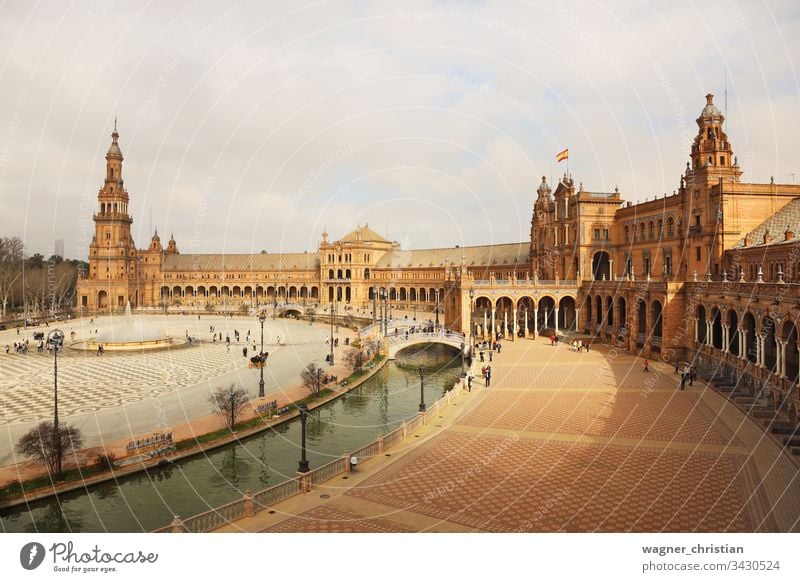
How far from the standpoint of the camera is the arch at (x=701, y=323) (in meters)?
43.1

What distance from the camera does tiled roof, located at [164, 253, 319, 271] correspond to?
13588cm

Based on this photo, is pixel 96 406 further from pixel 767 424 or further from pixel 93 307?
pixel 93 307

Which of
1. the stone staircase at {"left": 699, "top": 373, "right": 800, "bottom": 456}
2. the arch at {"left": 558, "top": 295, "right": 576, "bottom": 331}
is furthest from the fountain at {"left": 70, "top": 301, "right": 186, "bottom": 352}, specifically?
the stone staircase at {"left": 699, "top": 373, "right": 800, "bottom": 456}

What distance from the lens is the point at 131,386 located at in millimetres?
39656

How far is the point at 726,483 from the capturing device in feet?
62.3

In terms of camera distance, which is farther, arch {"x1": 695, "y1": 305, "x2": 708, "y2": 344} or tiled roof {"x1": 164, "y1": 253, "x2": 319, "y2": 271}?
tiled roof {"x1": 164, "y1": 253, "x2": 319, "y2": 271}

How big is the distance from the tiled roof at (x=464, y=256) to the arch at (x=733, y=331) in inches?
2050

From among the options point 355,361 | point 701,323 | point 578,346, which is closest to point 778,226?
point 701,323

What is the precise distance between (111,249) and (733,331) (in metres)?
119

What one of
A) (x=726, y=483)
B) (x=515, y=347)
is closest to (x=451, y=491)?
(x=726, y=483)

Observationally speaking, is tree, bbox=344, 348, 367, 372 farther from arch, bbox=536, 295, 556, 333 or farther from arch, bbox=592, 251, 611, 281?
arch, bbox=592, 251, 611, 281

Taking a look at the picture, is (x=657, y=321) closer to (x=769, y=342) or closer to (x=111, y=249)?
(x=769, y=342)

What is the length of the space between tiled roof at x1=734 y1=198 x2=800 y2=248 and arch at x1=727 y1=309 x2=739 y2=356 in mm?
8728

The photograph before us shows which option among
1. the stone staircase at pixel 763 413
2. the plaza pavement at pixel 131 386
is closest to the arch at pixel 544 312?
the plaza pavement at pixel 131 386
